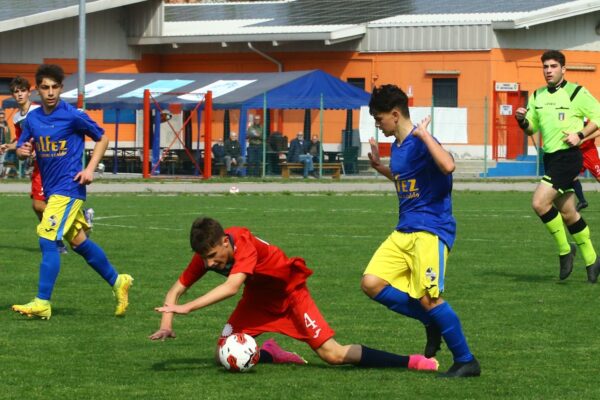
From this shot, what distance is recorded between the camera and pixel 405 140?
29.6ft

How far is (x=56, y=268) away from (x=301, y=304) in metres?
3.07

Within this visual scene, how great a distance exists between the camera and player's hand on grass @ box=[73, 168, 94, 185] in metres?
11.4

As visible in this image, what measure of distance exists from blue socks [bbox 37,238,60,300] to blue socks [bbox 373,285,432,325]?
3.44 m

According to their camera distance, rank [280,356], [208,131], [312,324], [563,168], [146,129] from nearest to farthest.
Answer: [312,324]
[280,356]
[563,168]
[208,131]
[146,129]

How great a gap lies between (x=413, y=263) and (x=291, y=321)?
885mm

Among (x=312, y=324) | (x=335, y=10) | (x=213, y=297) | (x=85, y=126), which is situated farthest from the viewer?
(x=335, y=10)

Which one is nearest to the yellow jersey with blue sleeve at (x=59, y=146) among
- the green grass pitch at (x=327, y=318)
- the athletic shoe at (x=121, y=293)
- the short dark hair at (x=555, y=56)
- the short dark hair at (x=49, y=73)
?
the short dark hair at (x=49, y=73)

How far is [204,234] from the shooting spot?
833 centimetres

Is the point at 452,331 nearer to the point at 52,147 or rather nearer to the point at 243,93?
the point at 52,147

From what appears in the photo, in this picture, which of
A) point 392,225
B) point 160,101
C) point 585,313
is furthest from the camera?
point 160,101

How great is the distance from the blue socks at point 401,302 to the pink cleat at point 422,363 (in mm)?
274

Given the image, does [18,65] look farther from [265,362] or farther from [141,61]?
[265,362]

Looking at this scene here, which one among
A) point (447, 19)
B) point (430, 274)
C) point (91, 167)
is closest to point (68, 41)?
point (447, 19)

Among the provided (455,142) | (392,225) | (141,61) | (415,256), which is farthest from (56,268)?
(141,61)
